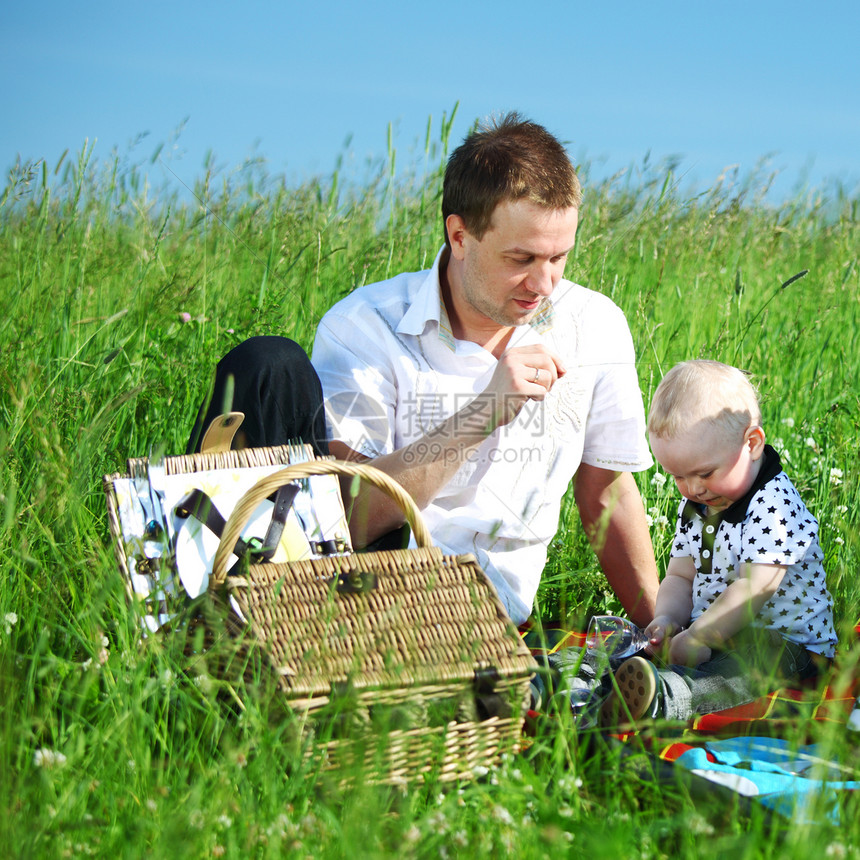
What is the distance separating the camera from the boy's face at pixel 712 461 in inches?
89.1

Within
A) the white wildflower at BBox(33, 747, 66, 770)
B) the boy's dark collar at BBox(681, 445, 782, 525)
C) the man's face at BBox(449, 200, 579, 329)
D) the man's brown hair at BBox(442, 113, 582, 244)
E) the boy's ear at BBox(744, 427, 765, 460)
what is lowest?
the white wildflower at BBox(33, 747, 66, 770)

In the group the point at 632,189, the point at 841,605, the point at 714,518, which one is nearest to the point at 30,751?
the point at 714,518

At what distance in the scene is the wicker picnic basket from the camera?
58.6 inches

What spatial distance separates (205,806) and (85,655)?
2.14 ft

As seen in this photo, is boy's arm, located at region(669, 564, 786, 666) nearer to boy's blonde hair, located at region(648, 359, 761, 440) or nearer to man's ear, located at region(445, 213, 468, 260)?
boy's blonde hair, located at region(648, 359, 761, 440)

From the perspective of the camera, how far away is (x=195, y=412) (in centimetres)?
286

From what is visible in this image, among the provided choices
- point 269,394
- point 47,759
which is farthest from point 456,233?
point 47,759

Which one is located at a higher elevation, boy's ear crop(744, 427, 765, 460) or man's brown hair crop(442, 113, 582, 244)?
man's brown hair crop(442, 113, 582, 244)

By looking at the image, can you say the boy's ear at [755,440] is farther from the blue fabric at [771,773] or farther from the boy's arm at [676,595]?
the blue fabric at [771,773]

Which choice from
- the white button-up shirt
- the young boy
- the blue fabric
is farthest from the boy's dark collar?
the blue fabric

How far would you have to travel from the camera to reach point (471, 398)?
2.60 meters

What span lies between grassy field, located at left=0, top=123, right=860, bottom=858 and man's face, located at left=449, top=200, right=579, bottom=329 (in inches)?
27.4

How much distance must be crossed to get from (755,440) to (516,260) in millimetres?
821

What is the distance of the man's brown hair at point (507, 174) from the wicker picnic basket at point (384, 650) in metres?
1.06
